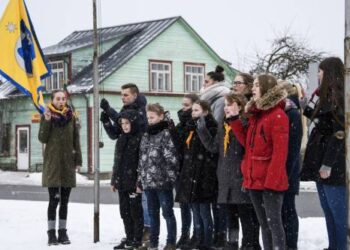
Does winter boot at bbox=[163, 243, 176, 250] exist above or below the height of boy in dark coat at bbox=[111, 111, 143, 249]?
below

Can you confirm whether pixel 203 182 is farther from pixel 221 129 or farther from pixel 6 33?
pixel 6 33

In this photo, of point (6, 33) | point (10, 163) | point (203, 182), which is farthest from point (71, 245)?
point (10, 163)

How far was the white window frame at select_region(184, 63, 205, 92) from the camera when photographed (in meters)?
36.2

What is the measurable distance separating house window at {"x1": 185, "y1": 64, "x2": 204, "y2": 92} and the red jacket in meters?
29.3

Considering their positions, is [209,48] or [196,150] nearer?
[196,150]

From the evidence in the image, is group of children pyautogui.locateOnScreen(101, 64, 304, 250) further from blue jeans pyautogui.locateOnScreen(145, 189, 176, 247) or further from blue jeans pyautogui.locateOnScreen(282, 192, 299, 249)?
blue jeans pyautogui.locateOnScreen(282, 192, 299, 249)

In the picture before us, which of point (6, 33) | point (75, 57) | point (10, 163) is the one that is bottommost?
point (10, 163)

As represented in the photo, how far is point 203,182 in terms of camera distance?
8.32m

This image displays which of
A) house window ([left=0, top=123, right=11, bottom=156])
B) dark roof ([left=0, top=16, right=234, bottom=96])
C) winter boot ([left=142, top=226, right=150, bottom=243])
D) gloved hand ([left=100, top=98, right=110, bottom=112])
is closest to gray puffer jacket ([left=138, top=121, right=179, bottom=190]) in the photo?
gloved hand ([left=100, top=98, right=110, bottom=112])

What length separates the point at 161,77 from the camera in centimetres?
3562

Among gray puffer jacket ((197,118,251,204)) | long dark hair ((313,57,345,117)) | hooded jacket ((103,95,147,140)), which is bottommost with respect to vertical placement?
gray puffer jacket ((197,118,251,204))

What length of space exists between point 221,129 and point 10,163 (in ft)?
102

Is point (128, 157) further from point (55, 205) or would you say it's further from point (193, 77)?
point (193, 77)

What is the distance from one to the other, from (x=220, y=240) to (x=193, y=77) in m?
28.3
